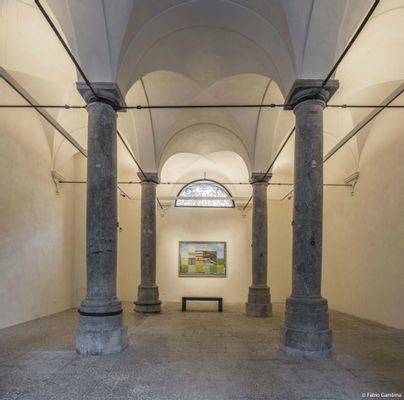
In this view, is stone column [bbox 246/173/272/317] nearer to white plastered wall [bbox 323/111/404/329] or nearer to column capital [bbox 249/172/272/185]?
column capital [bbox 249/172/272/185]

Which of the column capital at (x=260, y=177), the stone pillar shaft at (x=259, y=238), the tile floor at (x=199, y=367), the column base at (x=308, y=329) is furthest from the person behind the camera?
the column capital at (x=260, y=177)

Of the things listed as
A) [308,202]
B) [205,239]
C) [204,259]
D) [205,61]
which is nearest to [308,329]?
[308,202]

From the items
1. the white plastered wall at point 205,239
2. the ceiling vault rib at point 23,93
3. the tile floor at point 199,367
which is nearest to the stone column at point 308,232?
the tile floor at point 199,367

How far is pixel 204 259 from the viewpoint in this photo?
1562cm

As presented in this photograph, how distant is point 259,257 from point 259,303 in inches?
49.6

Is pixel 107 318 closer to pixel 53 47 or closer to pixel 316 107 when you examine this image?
pixel 316 107

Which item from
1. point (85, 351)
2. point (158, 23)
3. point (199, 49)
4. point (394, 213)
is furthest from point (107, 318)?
point (394, 213)

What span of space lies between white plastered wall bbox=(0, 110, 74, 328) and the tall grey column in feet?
11.5

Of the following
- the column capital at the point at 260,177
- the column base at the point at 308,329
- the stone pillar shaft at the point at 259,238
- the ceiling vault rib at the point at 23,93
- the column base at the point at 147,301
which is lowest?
the column base at the point at 147,301

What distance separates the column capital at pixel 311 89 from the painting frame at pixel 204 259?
33.7 ft

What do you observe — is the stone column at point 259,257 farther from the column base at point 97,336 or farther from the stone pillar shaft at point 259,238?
the column base at point 97,336

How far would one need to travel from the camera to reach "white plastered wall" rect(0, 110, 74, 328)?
27.7 ft

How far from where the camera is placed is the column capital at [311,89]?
5949mm

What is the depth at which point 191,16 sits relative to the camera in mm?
6824
